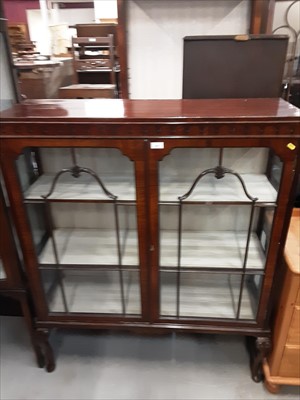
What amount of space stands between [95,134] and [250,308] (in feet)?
3.20

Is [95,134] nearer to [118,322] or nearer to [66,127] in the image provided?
[66,127]

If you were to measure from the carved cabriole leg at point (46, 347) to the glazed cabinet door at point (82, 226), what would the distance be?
0.33 ft

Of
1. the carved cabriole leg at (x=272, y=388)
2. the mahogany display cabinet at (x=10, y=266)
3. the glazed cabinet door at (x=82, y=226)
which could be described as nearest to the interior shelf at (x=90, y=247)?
the glazed cabinet door at (x=82, y=226)

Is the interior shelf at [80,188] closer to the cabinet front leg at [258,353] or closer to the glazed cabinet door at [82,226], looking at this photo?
the glazed cabinet door at [82,226]

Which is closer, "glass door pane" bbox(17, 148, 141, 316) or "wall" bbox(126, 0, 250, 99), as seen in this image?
"glass door pane" bbox(17, 148, 141, 316)

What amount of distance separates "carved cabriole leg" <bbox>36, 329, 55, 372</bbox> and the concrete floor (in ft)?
0.15

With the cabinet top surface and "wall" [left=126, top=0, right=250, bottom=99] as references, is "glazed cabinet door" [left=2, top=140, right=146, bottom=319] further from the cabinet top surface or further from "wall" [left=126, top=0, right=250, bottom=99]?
"wall" [left=126, top=0, right=250, bottom=99]

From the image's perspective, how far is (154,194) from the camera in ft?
3.53

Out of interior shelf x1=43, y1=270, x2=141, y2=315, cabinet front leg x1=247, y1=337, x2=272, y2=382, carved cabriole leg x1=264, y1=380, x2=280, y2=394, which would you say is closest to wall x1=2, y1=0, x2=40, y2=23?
interior shelf x1=43, y1=270, x2=141, y2=315

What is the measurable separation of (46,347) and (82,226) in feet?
1.85

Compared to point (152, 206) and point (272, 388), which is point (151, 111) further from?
point (272, 388)

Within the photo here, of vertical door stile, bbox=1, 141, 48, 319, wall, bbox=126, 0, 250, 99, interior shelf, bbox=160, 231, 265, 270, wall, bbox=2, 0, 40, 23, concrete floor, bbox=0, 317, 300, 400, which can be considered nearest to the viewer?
vertical door stile, bbox=1, 141, 48, 319

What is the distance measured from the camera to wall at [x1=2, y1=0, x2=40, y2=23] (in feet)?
26.8

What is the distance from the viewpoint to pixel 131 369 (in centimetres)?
149
